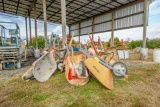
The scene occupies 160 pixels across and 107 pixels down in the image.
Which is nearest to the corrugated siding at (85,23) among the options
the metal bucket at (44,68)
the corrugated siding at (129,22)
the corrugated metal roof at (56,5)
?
the corrugated metal roof at (56,5)

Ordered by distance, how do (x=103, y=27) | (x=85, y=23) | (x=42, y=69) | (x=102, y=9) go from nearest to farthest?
1. (x=42, y=69)
2. (x=102, y=9)
3. (x=103, y=27)
4. (x=85, y=23)

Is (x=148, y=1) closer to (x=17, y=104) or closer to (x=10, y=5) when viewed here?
(x=17, y=104)

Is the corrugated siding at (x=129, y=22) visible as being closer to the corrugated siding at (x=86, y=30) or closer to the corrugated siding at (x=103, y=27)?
the corrugated siding at (x=103, y=27)

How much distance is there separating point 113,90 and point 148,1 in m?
11.0

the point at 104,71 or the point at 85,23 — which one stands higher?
the point at 85,23

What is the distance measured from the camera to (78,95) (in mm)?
2594

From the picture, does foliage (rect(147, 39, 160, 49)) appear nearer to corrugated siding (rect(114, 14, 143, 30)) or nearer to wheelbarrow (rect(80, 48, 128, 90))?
corrugated siding (rect(114, 14, 143, 30))

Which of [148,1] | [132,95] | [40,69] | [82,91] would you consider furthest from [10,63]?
[148,1]

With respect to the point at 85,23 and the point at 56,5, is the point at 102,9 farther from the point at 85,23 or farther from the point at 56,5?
the point at 56,5

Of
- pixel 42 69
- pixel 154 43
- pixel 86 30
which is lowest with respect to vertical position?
pixel 42 69

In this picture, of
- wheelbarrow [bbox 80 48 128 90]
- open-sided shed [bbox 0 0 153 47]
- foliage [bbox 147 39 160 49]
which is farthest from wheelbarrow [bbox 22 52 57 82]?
foliage [bbox 147 39 160 49]

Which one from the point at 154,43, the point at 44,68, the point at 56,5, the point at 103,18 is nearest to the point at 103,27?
the point at 103,18

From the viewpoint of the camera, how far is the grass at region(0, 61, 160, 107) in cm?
228

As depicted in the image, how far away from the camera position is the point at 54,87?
309cm
